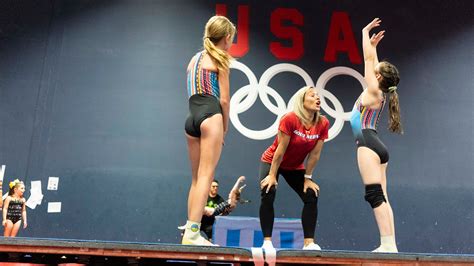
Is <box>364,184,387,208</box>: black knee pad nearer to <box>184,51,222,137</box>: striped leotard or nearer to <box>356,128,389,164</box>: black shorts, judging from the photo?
<box>356,128,389,164</box>: black shorts

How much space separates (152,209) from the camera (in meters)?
7.93

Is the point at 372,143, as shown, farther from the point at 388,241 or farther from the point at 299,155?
the point at 388,241

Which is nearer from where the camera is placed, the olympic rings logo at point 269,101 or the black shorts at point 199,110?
the black shorts at point 199,110

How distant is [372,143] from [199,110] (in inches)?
60.2

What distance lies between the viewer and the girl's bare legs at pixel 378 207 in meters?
3.64

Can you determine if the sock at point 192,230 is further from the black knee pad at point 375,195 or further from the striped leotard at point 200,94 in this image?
the black knee pad at point 375,195

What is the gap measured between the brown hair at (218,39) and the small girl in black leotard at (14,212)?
18.7 feet

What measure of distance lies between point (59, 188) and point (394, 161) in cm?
600

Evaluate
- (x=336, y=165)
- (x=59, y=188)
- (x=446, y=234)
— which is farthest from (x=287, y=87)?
(x=59, y=188)

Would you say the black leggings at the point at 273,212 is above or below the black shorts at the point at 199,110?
below

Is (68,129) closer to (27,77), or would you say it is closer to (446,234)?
(27,77)

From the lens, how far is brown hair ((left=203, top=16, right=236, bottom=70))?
331cm

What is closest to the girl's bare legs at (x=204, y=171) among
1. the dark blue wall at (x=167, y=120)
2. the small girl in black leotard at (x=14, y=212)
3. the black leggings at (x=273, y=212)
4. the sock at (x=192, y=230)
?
the sock at (x=192, y=230)

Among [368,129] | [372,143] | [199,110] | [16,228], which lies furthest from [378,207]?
[16,228]
